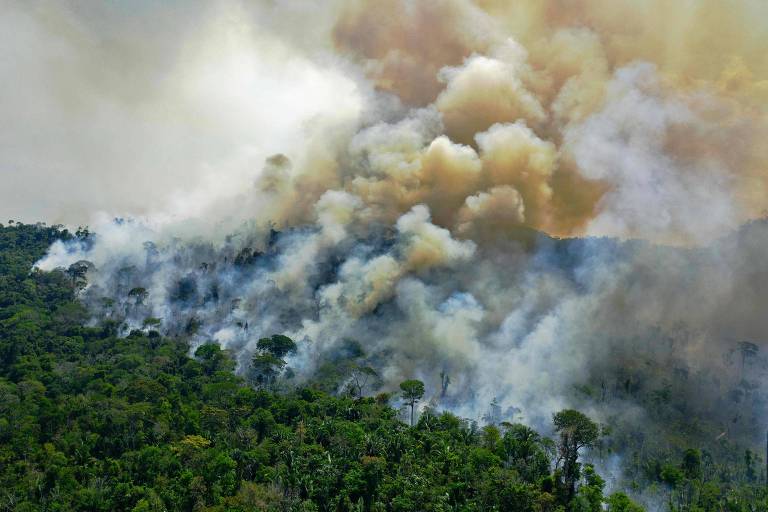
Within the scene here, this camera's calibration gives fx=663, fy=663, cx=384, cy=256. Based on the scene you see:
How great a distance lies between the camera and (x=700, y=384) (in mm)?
113312

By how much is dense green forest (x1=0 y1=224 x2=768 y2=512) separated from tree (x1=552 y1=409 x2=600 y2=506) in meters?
0.19

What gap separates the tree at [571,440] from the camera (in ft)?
213

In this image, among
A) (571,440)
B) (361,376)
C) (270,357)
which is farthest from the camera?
(270,357)

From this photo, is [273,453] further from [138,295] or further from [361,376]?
[138,295]

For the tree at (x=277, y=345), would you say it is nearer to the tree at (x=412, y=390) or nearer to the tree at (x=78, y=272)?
the tree at (x=412, y=390)

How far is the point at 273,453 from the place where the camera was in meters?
68.8

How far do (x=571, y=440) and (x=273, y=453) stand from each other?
3081 centimetres

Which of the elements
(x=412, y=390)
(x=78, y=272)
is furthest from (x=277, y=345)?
(x=78, y=272)

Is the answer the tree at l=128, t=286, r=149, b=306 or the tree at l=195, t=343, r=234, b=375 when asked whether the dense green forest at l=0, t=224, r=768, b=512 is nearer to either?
the tree at l=195, t=343, r=234, b=375

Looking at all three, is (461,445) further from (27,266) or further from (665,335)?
(27,266)

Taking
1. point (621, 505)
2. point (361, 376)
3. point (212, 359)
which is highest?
point (361, 376)

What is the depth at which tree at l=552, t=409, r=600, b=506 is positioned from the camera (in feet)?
213

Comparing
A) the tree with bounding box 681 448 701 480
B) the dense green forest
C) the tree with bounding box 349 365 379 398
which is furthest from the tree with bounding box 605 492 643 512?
the tree with bounding box 349 365 379 398

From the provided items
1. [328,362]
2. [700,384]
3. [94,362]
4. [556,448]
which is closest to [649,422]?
[700,384]
